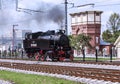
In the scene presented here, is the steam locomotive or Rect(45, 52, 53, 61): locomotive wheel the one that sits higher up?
the steam locomotive

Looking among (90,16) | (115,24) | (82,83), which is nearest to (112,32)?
(115,24)

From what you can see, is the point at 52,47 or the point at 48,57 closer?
the point at 52,47

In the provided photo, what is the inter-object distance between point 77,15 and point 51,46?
201ft

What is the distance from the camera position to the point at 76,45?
72500 mm

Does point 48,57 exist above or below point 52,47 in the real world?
below

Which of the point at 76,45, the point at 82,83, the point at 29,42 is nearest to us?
the point at 82,83

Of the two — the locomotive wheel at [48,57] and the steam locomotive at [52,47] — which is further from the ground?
the steam locomotive at [52,47]

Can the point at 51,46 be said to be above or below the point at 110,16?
below

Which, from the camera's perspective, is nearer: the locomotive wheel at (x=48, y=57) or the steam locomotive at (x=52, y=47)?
the locomotive wheel at (x=48, y=57)

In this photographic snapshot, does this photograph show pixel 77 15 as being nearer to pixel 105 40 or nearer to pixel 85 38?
pixel 105 40

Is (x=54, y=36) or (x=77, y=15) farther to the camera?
(x=77, y=15)

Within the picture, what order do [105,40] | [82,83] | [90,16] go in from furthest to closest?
1. [90,16]
2. [105,40]
3. [82,83]

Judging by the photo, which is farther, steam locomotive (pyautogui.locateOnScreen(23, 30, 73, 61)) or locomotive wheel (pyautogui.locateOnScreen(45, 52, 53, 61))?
steam locomotive (pyautogui.locateOnScreen(23, 30, 73, 61))

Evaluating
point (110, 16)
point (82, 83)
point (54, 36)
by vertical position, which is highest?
point (110, 16)
